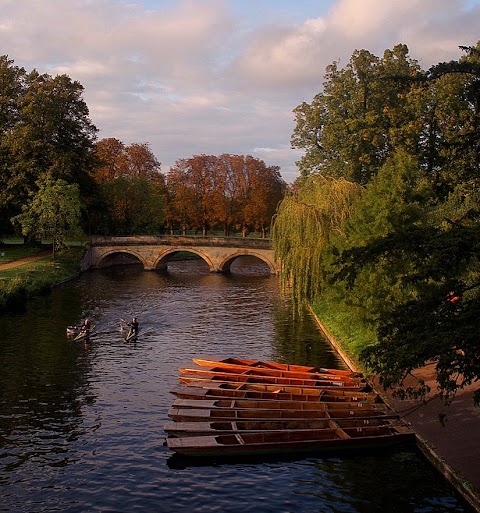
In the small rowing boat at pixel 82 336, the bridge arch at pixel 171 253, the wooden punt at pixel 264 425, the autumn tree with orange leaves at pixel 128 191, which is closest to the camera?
the wooden punt at pixel 264 425

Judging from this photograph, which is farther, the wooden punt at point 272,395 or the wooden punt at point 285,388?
the wooden punt at point 285,388

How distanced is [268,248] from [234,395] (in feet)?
151

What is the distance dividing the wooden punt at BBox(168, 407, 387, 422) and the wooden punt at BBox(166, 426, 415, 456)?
1.18 m

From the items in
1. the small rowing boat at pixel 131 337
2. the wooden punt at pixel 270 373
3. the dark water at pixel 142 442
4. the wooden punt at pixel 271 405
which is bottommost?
the dark water at pixel 142 442

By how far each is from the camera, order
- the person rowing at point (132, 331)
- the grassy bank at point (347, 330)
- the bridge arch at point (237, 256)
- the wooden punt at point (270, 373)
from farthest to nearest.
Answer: the bridge arch at point (237, 256)
the person rowing at point (132, 331)
the grassy bank at point (347, 330)
the wooden punt at point (270, 373)

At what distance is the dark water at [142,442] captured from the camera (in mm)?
16281

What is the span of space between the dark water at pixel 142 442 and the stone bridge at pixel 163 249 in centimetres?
2939

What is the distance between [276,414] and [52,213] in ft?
156

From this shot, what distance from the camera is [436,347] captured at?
11320 mm

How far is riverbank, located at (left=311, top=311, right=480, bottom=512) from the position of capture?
16.2m

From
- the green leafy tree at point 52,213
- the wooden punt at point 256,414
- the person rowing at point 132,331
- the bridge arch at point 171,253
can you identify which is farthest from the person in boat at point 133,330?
the bridge arch at point 171,253

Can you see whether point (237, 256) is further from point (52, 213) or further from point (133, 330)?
point (133, 330)

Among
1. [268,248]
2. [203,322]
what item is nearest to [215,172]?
[268,248]

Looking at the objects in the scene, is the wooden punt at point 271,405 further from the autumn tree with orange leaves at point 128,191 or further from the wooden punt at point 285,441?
the autumn tree with orange leaves at point 128,191
